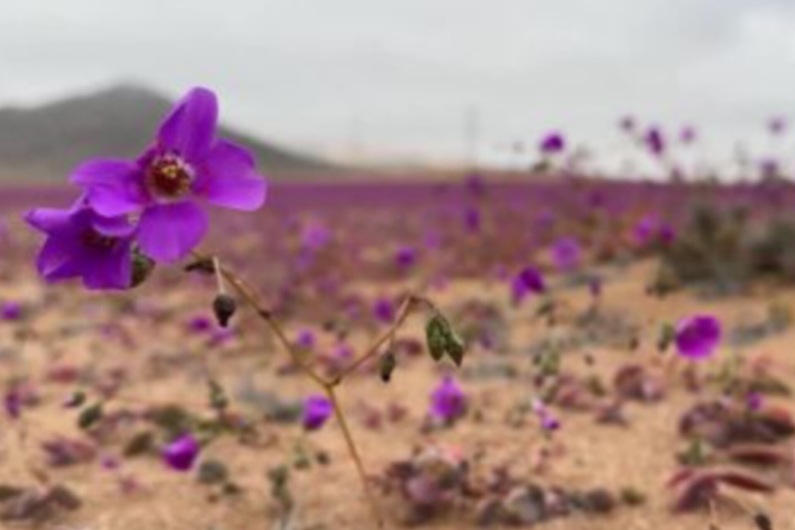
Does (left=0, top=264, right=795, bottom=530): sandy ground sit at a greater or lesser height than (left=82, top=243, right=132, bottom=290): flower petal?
lesser

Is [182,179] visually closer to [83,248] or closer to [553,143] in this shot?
[83,248]

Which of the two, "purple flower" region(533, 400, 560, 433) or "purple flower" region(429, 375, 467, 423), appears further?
"purple flower" region(429, 375, 467, 423)

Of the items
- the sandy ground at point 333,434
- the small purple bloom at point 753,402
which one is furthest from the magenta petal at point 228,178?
the small purple bloom at point 753,402

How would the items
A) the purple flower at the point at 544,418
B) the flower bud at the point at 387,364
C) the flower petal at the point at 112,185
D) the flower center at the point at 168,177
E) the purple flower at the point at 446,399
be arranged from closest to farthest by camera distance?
the flower petal at the point at 112,185 < the flower center at the point at 168,177 < the flower bud at the point at 387,364 < the purple flower at the point at 544,418 < the purple flower at the point at 446,399

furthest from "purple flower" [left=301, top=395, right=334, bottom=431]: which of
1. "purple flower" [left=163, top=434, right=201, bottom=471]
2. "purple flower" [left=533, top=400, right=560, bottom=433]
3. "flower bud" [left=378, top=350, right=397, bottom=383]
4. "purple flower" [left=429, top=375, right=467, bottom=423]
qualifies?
"flower bud" [left=378, top=350, right=397, bottom=383]

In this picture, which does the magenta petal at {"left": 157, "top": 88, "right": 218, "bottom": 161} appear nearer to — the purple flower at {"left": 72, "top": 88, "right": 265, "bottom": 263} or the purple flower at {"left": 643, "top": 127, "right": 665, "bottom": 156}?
the purple flower at {"left": 72, "top": 88, "right": 265, "bottom": 263}

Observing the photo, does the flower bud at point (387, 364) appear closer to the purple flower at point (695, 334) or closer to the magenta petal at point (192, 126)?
the magenta petal at point (192, 126)

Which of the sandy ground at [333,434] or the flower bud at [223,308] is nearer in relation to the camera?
the flower bud at [223,308]
